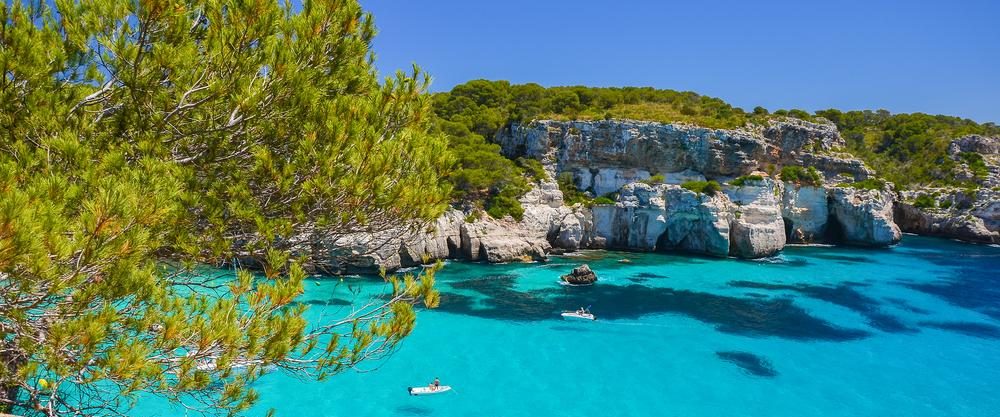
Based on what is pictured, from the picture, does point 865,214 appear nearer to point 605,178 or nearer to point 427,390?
point 605,178

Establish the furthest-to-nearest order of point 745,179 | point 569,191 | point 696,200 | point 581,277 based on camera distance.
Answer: point 569,191 → point 745,179 → point 696,200 → point 581,277

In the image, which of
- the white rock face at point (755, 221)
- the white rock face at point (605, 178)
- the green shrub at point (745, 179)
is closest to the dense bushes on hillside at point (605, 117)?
the white rock face at point (605, 178)

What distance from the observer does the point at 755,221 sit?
3509cm

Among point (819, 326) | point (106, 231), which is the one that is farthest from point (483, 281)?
point (106, 231)

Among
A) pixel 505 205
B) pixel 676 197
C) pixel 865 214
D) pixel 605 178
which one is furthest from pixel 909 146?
pixel 505 205

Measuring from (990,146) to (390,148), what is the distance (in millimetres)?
64082

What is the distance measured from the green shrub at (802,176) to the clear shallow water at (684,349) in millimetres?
11407

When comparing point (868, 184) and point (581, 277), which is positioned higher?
point (868, 184)

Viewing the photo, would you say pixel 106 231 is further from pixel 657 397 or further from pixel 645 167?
pixel 645 167

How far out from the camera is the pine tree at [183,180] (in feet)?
10.4

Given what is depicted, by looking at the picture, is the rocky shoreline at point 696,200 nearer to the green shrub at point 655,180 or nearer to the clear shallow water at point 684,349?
the green shrub at point 655,180

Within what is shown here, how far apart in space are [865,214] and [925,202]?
1044 cm

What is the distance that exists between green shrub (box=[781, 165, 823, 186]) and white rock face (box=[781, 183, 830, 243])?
386 millimetres

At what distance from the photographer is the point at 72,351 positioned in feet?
10.9
